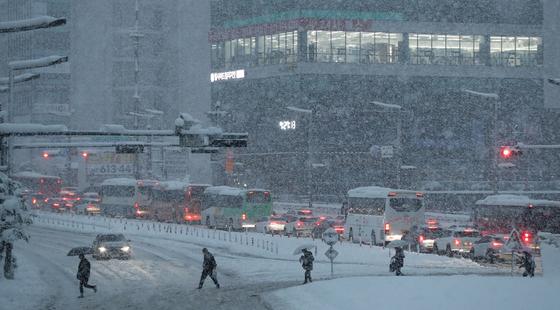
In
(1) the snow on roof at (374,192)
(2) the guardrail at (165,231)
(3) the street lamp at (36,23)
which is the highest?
(3) the street lamp at (36,23)

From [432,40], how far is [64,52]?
194 feet

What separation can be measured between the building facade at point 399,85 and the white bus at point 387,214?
47.9 meters

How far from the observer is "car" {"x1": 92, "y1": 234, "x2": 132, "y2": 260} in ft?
138

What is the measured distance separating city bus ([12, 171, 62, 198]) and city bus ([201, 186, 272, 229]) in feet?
139

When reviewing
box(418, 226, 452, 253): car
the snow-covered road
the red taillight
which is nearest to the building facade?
the snow-covered road

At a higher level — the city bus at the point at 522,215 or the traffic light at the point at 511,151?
the traffic light at the point at 511,151

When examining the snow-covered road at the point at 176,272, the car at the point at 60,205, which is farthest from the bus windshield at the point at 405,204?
the car at the point at 60,205

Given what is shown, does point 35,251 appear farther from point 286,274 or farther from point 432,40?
point 432,40

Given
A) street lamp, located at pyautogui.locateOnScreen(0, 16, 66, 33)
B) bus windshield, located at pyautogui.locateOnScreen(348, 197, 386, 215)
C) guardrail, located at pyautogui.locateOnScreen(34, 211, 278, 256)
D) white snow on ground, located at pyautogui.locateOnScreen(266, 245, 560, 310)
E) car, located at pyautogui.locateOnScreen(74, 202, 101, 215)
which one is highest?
street lamp, located at pyautogui.locateOnScreen(0, 16, 66, 33)

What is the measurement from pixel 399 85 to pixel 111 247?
6568 cm

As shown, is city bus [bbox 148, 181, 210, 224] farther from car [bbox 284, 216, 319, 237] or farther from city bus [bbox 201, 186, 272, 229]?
car [bbox 284, 216, 319, 237]

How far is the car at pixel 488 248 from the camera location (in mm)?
41094

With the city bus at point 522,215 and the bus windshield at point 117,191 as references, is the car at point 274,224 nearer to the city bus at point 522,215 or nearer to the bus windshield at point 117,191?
the city bus at point 522,215

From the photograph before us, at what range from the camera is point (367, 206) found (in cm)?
5297
